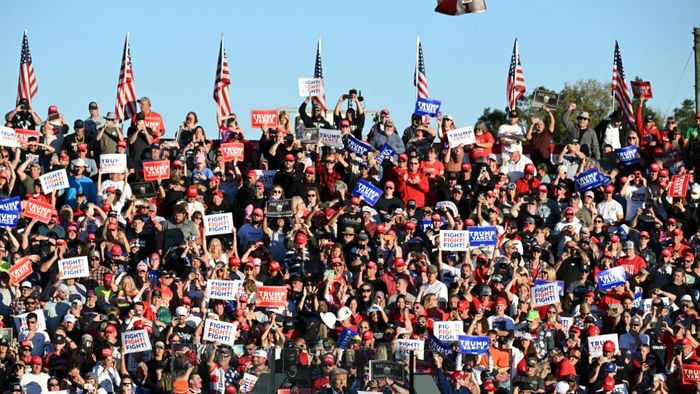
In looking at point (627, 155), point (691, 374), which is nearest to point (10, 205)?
point (627, 155)

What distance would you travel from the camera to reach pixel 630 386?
2284cm

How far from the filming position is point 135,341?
22125 millimetres

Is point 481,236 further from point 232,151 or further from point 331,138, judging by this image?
point 232,151

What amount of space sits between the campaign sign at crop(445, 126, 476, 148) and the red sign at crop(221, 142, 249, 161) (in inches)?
130

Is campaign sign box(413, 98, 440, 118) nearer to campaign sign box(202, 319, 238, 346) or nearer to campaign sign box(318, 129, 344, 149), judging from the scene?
campaign sign box(318, 129, 344, 149)

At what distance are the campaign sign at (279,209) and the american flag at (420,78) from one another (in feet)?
23.2

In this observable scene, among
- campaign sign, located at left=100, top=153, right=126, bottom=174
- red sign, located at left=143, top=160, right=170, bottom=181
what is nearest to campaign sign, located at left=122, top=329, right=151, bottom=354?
red sign, located at left=143, top=160, right=170, bottom=181

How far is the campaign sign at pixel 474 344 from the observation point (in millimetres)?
21812

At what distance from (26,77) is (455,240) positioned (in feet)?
30.5

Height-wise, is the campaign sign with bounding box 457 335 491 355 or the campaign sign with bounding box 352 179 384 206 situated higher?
the campaign sign with bounding box 352 179 384 206

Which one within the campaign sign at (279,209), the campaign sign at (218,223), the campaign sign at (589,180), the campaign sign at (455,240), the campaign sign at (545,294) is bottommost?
the campaign sign at (545,294)

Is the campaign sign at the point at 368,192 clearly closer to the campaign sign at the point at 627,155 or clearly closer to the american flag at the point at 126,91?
the campaign sign at the point at 627,155

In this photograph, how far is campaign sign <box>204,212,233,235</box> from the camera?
24797 millimetres

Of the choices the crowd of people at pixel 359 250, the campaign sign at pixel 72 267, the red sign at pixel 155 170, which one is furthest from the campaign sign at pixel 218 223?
the campaign sign at pixel 72 267
